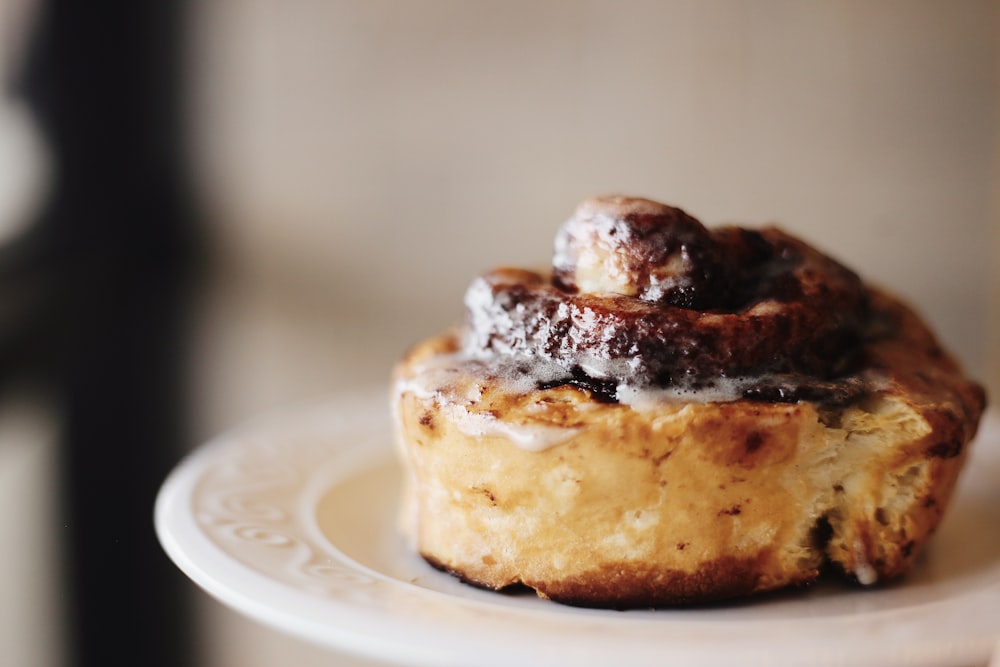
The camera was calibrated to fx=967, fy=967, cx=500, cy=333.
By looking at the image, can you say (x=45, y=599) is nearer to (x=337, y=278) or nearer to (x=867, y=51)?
(x=337, y=278)

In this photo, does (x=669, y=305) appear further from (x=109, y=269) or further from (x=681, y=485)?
(x=109, y=269)

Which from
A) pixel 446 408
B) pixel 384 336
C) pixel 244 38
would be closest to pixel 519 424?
pixel 446 408

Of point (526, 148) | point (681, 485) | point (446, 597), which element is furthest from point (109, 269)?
point (681, 485)

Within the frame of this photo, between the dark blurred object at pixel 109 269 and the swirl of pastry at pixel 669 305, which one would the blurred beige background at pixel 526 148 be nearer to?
the dark blurred object at pixel 109 269

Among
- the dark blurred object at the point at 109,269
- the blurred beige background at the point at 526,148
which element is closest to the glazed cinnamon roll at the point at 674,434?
the dark blurred object at the point at 109,269

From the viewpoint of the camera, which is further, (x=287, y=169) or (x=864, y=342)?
(x=287, y=169)
